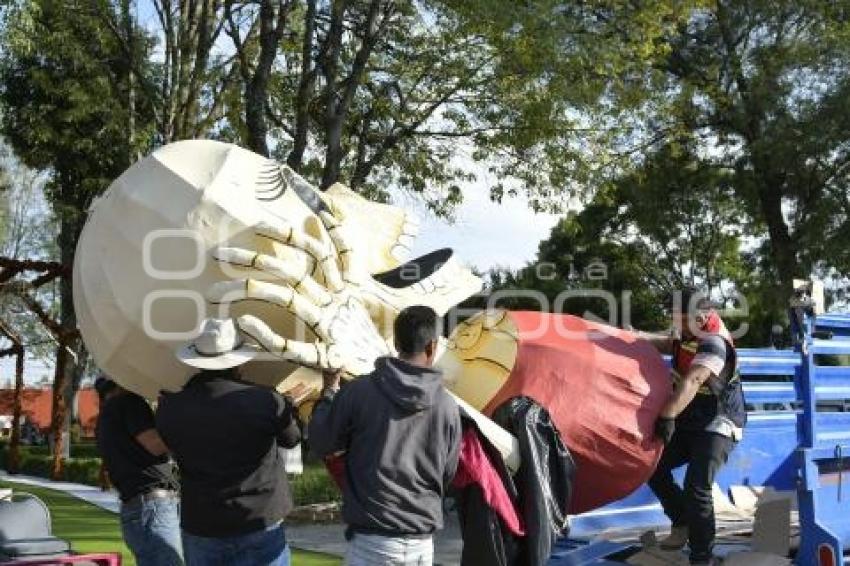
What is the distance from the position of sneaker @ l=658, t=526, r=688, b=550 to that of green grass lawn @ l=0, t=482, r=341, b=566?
440 centimetres

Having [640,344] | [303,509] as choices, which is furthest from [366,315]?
[303,509]

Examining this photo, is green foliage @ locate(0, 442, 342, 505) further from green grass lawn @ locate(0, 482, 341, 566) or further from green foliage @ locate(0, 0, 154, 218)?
green foliage @ locate(0, 0, 154, 218)

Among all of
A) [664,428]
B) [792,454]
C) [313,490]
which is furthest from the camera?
[313,490]

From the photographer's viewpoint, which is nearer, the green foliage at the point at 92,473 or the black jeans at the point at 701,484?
the black jeans at the point at 701,484

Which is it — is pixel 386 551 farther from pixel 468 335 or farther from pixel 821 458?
pixel 821 458

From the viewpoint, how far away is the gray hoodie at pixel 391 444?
12.1ft

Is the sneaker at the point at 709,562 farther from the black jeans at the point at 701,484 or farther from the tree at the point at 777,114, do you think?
the tree at the point at 777,114

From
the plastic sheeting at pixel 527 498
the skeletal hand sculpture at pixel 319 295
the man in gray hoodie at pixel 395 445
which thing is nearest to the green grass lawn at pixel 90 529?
the skeletal hand sculpture at pixel 319 295

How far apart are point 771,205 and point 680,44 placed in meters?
3.66

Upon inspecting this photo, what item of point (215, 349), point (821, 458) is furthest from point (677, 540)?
point (215, 349)

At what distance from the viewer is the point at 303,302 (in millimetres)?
4145

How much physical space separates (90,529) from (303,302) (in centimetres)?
820

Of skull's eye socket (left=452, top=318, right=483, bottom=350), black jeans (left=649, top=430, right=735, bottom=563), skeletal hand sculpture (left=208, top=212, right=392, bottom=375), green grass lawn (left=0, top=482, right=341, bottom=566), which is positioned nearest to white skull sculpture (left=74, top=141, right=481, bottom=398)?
skeletal hand sculpture (left=208, top=212, right=392, bottom=375)

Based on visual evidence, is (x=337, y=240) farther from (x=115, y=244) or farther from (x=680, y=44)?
(x=680, y=44)
